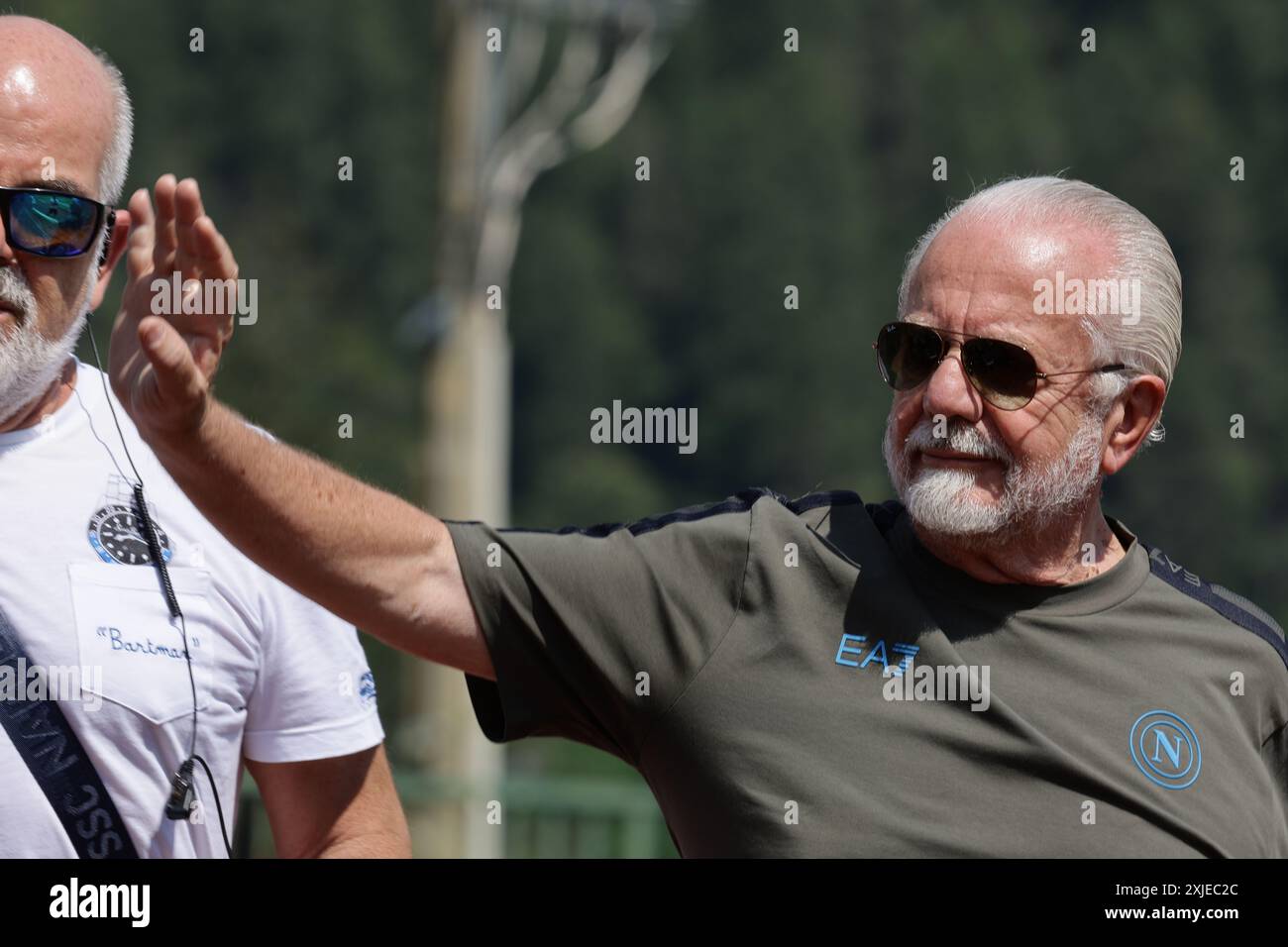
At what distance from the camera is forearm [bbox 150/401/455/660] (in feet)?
9.87

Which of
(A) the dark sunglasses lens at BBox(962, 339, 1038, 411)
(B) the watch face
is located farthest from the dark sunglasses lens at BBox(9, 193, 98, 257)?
(A) the dark sunglasses lens at BBox(962, 339, 1038, 411)

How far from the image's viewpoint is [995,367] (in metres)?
3.61

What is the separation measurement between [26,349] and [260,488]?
61 centimetres

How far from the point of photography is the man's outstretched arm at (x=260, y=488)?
2959mm

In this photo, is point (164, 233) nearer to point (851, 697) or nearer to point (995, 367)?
point (851, 697)

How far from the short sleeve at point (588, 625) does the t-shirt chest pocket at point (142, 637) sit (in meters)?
0.48

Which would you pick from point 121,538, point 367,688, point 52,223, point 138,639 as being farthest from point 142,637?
point 52,223

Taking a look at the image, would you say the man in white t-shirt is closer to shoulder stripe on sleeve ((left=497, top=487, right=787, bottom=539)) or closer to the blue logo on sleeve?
the blue logo on sleeve

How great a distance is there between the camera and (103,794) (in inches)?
134

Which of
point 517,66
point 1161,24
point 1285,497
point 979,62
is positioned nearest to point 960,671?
point 517,66

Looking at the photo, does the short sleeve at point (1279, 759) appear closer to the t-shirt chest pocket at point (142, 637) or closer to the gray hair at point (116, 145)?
the t-shirt chest pocket at point (142, 637)

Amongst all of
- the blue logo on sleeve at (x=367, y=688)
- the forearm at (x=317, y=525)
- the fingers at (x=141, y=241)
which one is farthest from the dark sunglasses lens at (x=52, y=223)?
the blue logo on sleeve at (x=367, y=688)

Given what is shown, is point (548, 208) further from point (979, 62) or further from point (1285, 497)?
point (1285, 497)

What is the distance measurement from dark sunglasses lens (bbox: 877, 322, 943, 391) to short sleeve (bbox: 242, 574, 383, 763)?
101 centimetres
